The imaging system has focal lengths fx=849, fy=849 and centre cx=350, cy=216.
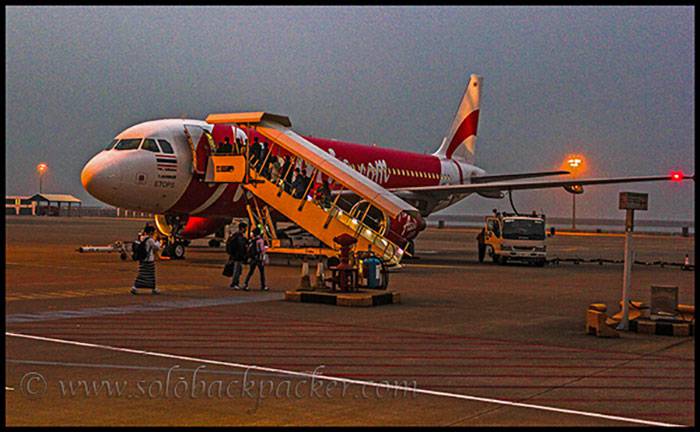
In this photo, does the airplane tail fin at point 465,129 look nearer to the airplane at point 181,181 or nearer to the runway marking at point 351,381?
the airplane at point 181,181

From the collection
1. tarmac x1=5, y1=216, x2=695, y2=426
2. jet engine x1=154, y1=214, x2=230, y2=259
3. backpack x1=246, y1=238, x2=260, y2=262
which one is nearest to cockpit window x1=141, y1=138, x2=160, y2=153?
jet engine x1=154, y1=214, x2=230, y2=259

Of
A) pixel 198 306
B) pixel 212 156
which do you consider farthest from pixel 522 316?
pixel 212 156

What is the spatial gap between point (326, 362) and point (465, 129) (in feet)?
123

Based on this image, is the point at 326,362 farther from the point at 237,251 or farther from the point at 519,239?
the point at 519,239

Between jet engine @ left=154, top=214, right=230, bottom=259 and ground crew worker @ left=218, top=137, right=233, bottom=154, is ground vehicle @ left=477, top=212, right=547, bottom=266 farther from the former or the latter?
ground crew worker @ left=218, top=137, right=233, bottom=154

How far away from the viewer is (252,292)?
19.4m

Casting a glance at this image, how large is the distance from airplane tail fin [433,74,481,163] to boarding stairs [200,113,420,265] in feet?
62.3

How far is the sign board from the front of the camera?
1461 cm

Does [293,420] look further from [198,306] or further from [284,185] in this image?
[284,185]

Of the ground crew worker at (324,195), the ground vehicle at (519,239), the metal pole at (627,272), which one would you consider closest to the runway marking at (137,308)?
the metal pole at (627,272)

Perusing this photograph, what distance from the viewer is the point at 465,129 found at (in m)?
46.8

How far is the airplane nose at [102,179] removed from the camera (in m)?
26.1

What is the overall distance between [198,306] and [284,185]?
1058 cm

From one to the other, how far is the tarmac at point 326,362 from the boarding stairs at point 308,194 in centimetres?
368
